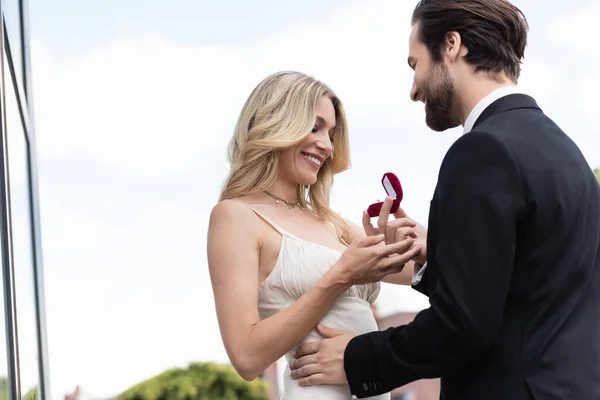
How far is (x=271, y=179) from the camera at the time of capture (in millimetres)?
3229

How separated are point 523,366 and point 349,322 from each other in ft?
2.95

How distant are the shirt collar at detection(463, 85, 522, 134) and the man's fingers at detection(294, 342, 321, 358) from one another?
28.9 inches

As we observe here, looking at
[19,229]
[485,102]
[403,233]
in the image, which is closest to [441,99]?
[485,102]

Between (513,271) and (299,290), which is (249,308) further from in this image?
(513,271)

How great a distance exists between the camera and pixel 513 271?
7.11 ft

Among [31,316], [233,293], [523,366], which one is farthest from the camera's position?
[31,316]

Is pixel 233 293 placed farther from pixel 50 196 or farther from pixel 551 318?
pixel 50 196

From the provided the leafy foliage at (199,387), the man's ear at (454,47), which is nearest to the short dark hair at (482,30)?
the man's ear at (454,47)

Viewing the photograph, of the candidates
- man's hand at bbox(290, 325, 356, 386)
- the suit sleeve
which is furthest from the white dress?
the suit sleeve

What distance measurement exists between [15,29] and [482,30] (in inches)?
75.7

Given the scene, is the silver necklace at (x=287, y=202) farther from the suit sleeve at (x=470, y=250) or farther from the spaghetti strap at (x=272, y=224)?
the suit sleeve at (x=470, y=250)

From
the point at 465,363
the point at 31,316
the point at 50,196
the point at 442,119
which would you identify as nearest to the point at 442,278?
the point at 465,363

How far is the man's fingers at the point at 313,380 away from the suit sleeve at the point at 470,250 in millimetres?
526

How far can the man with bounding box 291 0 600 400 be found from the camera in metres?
2.11
